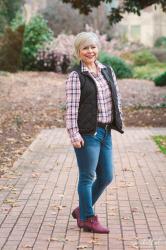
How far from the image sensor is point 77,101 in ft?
18.3

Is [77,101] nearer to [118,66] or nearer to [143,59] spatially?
[118,66]

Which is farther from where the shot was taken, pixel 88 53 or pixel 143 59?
pixel 143 59

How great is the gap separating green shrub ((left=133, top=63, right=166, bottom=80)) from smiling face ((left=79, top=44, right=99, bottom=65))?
79.8 ft

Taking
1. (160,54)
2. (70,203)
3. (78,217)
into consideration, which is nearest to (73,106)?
(78,217)

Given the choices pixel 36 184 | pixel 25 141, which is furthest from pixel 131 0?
pixel 36 184

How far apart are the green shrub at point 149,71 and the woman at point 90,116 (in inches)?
955

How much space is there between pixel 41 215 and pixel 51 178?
2.08 metres

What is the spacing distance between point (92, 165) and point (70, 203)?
1501 mm

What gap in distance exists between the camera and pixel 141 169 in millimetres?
9258

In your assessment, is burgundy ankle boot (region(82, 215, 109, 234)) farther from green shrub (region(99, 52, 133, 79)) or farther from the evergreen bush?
the evergreen bush

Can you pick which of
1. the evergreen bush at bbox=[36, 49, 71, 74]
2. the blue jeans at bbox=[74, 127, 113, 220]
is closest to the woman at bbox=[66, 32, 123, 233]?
the blue jeans at bbox=[74, 127, 113, 220]

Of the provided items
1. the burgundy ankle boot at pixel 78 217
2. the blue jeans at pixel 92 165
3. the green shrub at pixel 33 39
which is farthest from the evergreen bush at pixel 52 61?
the blue jeans at pixel 92 165

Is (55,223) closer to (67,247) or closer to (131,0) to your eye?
(67,247)

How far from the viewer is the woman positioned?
5.58 metres
